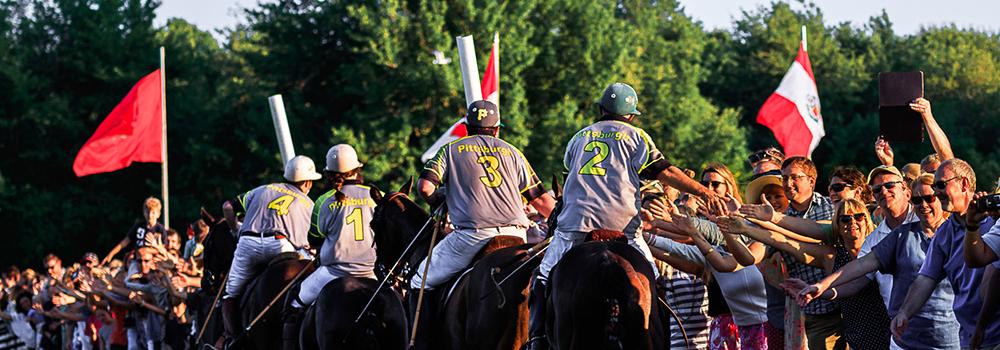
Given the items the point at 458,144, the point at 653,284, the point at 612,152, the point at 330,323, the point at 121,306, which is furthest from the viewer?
the point at 121,306

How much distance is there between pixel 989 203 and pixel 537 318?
357 cm

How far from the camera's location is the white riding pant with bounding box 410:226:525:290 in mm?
11984

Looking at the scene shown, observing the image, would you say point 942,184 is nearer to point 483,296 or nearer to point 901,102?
point 901,102

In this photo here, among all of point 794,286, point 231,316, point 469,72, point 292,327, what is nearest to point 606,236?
point 794,286

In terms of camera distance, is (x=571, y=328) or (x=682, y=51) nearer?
(x=571, y=328)

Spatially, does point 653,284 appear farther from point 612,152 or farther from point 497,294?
point 497,294

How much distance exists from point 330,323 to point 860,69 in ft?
152

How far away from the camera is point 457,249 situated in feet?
39.5

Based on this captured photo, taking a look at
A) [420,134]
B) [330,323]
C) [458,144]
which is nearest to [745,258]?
→ [458,144]

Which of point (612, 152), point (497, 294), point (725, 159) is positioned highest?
point (612, 152)

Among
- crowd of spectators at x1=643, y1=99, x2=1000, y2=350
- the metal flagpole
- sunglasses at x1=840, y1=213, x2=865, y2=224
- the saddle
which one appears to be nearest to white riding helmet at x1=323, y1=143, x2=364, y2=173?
crowd of spectators at x1=643, y1=99, x2=1000, y2=350

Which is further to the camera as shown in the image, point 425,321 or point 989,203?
point 425,321

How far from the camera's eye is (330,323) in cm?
1291

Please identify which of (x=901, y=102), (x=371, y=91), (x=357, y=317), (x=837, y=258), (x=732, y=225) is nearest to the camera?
(x=732, y=225)
